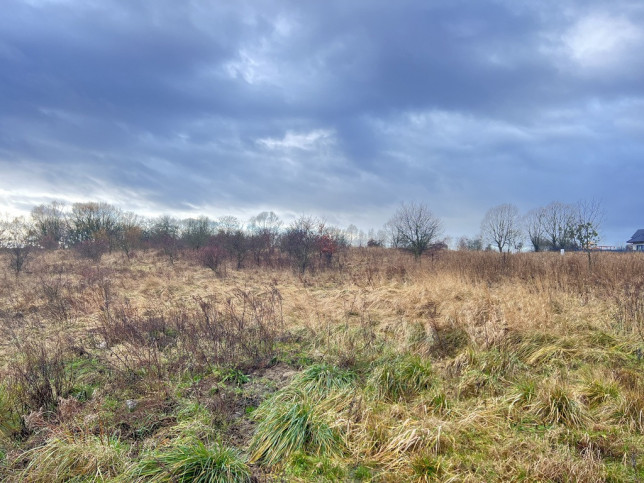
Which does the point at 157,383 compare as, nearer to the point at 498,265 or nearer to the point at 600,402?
the point at 600,402

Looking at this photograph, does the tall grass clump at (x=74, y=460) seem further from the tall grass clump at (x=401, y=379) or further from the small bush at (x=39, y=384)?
the tall grass clump at (x=401, y=379)

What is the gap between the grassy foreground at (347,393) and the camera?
2.91m

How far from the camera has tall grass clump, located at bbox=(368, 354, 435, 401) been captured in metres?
4.21

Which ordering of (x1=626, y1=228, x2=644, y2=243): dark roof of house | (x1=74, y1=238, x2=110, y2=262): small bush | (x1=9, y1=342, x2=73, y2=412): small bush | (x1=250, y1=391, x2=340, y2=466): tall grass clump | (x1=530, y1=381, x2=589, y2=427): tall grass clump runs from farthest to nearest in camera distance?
(x1=626, y1=228, x2=644, y2=243): dark roof of house → (x1=74, y1=238, x2=110, y2=262): small bush → (x1=9, y1=342, x2=73, y2=412): small bush → (x1=530, y1=381, x2=589, y2=427): tall grass clump → (x1=250, y1=391, x2=340, y2=466): tall grass clump

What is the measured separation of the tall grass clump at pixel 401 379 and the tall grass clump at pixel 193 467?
185 cm

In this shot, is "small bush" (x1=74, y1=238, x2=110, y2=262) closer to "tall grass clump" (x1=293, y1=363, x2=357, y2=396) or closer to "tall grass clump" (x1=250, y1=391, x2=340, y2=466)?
"tall grass clump" (x1=293, y1=363, x2=357, y2=396)

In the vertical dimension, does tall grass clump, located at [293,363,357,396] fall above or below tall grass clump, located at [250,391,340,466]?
above

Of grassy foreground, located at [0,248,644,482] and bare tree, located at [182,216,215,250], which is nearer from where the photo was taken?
grassy foreground, located at [0,248,644,482]

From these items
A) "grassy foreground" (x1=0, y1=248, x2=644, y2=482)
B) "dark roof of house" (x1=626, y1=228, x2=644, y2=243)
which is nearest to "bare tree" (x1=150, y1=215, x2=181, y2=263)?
"grassy foreground" (x1=0, y1=248, x2=644, y2=482)

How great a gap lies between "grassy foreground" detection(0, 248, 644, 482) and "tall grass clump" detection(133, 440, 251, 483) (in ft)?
0.05

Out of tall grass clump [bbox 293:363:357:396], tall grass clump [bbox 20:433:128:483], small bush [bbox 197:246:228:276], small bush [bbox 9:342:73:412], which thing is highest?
small bush [bbox 197:246:228:276]

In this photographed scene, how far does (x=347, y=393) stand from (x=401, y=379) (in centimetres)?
77

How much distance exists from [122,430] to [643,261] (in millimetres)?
14898

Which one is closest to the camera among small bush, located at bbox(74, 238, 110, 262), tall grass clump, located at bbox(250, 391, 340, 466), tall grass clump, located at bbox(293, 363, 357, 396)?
tall grass clump, located at bbox(250, 391, 340, 466)
